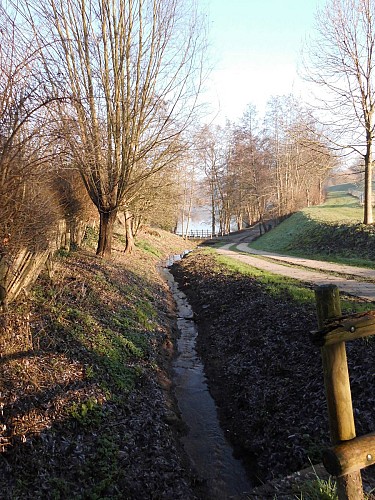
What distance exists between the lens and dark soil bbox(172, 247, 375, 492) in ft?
16.9

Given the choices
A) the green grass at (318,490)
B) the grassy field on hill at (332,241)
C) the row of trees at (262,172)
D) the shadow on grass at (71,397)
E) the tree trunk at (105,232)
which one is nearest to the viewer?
the green grass at (318,490)

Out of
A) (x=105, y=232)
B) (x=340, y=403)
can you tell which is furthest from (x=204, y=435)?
(x=105, y=232)

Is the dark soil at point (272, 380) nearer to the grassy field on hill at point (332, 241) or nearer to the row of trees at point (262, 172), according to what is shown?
the grassy field on hill at point (332, 241)

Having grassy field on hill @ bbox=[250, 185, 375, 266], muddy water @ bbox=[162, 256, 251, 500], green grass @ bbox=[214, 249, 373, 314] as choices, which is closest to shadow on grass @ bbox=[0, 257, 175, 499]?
muddy water @ bbox=[162, 256, 251, 500]

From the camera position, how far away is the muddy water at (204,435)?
4.96 metres

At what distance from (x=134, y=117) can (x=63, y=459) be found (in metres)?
10.5

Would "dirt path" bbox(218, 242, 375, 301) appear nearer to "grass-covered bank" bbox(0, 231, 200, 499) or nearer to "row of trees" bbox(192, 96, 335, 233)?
"grass-covered bank" bbox(0, 231, 200, 499)

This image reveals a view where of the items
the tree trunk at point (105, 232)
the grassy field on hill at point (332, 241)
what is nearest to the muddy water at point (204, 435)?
the tree trunk at point (105, 232)

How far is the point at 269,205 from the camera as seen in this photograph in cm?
4659

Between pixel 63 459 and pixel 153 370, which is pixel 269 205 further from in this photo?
pixel 63 459

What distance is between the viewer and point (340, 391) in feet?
9.20

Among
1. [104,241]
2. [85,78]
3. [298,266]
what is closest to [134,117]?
[85,78]

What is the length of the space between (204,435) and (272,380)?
5.61 feet

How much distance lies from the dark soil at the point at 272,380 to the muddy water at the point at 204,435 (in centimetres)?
18
